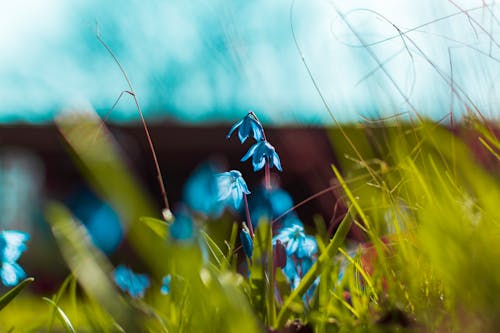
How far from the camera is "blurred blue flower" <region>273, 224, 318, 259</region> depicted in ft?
3.98

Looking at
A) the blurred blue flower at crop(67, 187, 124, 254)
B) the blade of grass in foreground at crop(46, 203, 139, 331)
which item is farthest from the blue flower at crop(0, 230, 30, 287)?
the blurred blue flower at crop(67, 187, 124, 254)

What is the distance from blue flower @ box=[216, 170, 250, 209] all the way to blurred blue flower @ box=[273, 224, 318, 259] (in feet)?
0.50

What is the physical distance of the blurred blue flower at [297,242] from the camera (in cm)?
121

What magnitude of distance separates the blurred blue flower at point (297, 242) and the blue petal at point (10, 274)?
0.43 meters

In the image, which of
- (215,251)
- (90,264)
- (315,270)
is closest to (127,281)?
(215,251)

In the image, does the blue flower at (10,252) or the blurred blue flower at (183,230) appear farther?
the blue flower at (10,252)

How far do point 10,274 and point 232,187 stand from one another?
39 centimetres

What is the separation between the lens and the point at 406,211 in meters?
1.08

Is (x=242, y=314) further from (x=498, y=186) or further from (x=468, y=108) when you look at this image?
(x=468, y=108)

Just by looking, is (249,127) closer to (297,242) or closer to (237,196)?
(237,196)

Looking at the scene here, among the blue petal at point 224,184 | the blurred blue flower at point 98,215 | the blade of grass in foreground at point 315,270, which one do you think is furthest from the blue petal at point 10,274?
the blurred blue flower at point 98,215

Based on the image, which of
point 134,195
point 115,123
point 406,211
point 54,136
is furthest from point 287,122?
point 54,136

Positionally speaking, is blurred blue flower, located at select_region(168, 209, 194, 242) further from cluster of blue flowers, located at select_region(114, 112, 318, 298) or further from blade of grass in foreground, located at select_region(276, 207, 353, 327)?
blade of grass in foreground, located at select_region(276, 207, 353, 327)

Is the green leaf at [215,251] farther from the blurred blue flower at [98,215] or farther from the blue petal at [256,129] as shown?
the blurred blue flower at [98,215]
